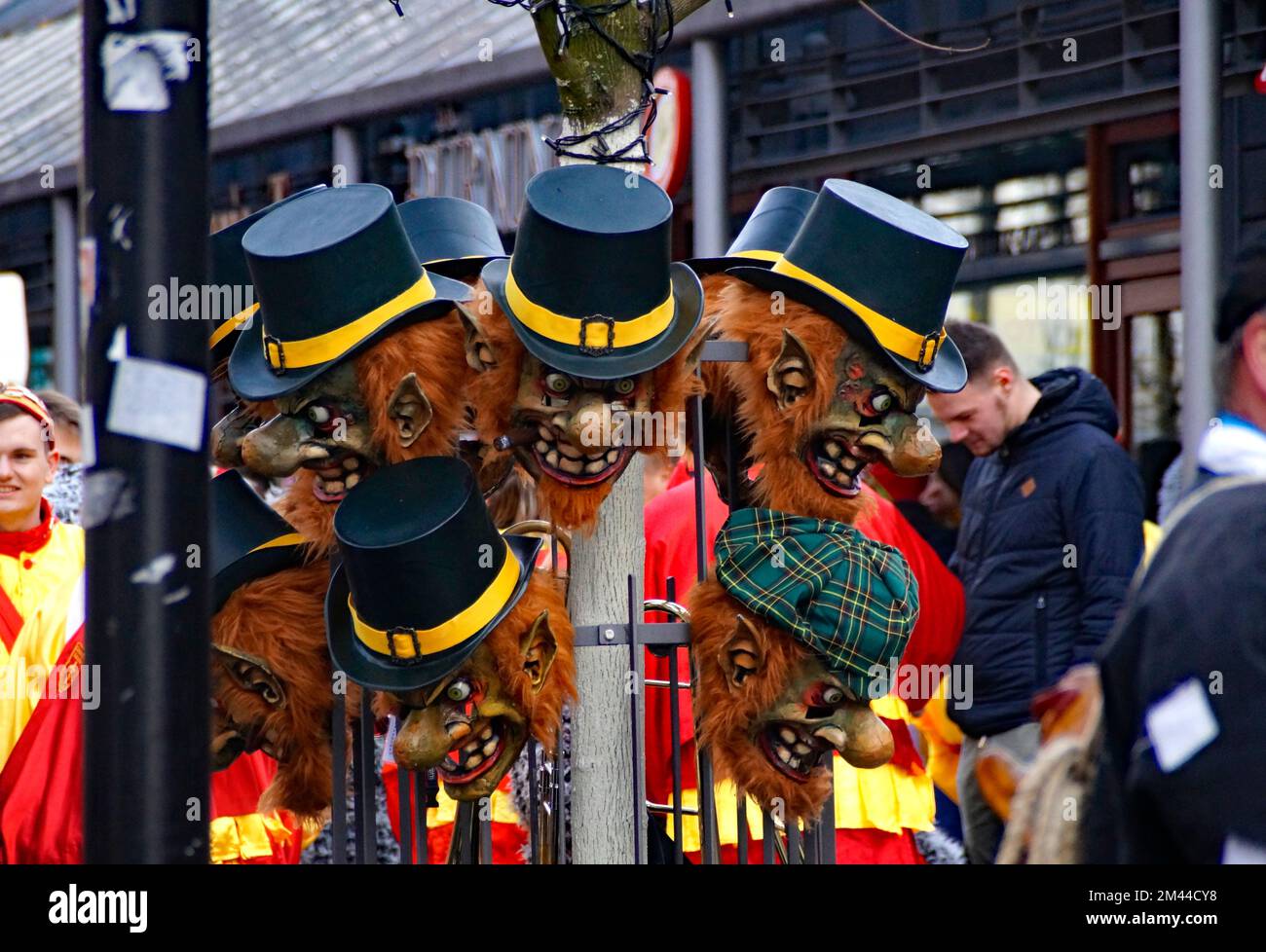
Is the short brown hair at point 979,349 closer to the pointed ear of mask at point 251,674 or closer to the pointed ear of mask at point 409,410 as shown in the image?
the pointed ear of mask at point 409,410

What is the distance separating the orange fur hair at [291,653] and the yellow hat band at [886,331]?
969mm

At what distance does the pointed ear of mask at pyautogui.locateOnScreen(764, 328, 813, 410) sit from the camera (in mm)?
2820

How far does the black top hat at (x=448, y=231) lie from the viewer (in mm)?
3139

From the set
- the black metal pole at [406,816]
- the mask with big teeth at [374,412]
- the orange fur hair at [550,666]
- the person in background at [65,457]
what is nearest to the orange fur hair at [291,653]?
the black metal pole at [406,816]

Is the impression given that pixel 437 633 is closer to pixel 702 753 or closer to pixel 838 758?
pixel 702 753

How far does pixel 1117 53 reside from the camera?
641 centimetres

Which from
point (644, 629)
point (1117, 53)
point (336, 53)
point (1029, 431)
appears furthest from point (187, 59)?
point (336, 53)

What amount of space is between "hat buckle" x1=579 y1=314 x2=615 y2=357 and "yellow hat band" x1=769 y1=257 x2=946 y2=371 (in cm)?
33

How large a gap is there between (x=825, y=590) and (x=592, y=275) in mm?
634

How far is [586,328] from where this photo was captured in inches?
105

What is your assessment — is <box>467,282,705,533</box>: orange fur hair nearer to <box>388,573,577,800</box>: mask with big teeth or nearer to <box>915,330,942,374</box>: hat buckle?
<box>388,573,577,800</box>: mask with big teeth

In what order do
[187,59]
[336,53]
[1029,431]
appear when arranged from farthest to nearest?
[336,53] < [1029,431] < [187,59]

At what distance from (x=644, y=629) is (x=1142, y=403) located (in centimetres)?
420
